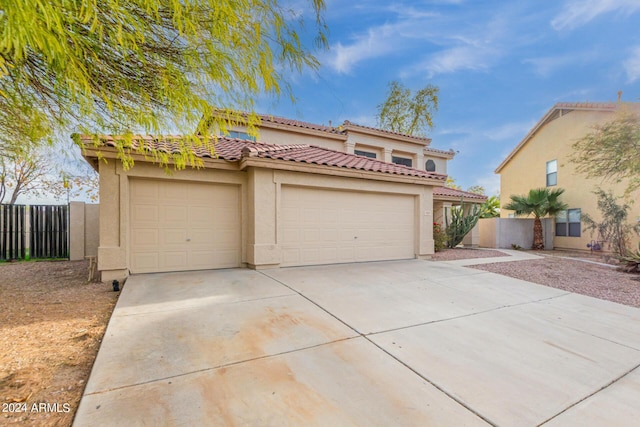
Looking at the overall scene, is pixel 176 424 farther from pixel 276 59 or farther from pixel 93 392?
pixel 276 59

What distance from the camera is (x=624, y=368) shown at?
119 inches

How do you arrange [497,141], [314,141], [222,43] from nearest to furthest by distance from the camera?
[222,43], [314,141], [497,141]

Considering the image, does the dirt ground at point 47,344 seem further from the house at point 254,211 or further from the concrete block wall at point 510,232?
the concrete block wall at point 510,232

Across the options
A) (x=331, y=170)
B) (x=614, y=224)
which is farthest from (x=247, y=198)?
(x=614, y=224)

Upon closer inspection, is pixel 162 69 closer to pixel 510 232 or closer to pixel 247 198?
pixel 247 198

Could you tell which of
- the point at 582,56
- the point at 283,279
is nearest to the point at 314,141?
the point at 283,279

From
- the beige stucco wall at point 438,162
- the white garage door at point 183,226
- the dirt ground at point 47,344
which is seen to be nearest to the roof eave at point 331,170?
the white garage door at point 183,226

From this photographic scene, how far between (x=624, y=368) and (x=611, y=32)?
12702mm

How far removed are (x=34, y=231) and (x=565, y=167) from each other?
25479mm

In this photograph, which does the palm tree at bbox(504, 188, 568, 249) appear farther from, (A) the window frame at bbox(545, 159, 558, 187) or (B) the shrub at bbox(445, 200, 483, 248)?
(B) the shrub at bbox(445, 200, 483, 248)

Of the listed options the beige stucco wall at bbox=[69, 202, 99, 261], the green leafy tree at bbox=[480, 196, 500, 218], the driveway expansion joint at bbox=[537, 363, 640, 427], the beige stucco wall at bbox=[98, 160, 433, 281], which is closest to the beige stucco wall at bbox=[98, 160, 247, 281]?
the beige stucco wall at bbox=[98, 160, 433, 281]

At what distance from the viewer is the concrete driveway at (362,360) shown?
2229 mm

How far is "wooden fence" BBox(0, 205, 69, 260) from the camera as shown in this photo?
997 cm

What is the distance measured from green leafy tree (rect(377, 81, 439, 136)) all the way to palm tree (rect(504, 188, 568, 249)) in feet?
27.3
